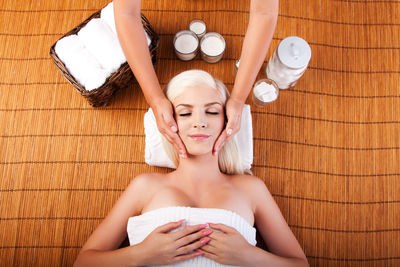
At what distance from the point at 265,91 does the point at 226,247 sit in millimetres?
893

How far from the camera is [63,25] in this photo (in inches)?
70.1

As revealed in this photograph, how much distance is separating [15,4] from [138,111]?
3.68 ft

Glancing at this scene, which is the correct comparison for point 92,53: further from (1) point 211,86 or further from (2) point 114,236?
(2) point 114,236

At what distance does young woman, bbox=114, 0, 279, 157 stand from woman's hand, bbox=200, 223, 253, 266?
35 cm

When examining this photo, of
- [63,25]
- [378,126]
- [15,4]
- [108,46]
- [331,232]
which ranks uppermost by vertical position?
[15,4]

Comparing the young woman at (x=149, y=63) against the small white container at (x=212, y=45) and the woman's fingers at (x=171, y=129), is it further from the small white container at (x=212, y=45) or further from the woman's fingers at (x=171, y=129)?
the small white container at (x=212, y=45)

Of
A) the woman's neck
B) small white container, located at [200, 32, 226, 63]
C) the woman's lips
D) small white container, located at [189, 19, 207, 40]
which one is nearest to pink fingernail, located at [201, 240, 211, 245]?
the woman's neck

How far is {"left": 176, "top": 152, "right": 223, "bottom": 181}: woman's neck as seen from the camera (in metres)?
1.31

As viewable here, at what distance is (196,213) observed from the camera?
1181 mm

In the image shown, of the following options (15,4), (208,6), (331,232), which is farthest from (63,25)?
(331,232)

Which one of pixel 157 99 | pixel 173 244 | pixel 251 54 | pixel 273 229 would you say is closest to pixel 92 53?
pixel 157 99

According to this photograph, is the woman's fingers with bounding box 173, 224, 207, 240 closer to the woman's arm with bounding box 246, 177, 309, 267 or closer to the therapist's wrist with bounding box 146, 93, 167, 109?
the woman's arm with bounding box 246, 177, 309, 267

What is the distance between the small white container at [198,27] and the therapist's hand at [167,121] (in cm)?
61

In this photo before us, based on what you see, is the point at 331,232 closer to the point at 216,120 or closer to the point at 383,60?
the point at 216,120
